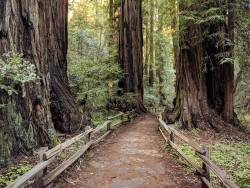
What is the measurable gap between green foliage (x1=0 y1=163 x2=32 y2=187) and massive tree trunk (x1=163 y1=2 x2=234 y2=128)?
7879 mm

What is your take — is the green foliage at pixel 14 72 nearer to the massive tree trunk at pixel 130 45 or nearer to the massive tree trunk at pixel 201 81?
the massive tree trunk at pixel 201 81

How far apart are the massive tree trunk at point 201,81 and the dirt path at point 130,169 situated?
269cm

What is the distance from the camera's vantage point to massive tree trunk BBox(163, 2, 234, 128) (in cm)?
1314

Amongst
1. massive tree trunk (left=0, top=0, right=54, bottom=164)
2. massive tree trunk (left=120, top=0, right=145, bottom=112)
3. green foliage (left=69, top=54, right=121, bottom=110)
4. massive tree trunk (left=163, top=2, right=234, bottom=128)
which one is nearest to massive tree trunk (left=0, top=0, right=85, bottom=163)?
massive tree trunk (left=0, top=0, right=54, bottom=164)

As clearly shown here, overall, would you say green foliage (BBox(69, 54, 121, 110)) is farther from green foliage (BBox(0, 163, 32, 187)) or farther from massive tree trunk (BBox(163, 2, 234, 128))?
green foliage (BBox(0, 163, 32, 187))

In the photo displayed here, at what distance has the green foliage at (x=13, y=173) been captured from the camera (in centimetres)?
578

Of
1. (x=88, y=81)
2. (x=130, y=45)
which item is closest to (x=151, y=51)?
(x=130, y=45)

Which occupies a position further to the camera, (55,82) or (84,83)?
(84,83)

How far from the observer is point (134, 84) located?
68.3 ft

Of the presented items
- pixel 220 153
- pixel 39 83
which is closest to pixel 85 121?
pixel 39 83

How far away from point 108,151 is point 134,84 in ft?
37.1

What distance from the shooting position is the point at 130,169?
770 cm

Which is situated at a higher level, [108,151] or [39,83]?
[39,83]

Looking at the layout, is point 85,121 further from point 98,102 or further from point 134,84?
point 134,84
